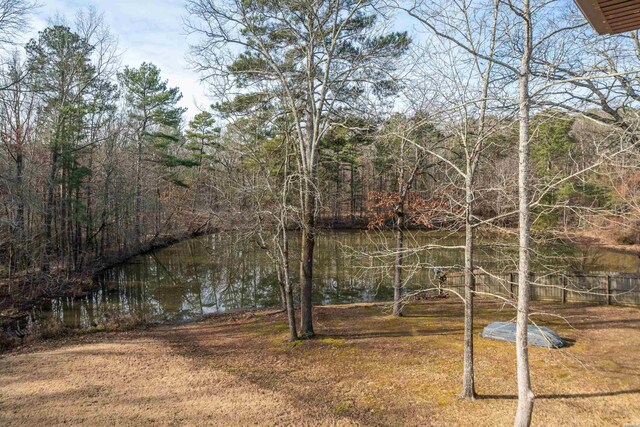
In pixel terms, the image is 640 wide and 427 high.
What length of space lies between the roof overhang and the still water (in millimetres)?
5105

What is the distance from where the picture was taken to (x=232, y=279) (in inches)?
747

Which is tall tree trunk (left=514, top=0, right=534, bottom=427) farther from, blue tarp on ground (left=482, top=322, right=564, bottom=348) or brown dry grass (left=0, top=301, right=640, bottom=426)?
blue tarp on ground (left=482, top=322, right=564, bottom=348)

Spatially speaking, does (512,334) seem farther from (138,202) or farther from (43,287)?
(138,202)

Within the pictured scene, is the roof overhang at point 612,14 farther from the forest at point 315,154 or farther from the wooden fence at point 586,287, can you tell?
the wooden fence at point 586,287

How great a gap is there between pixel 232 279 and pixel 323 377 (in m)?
12.4

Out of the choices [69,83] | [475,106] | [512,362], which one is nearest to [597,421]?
[512,362]

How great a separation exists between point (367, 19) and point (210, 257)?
1822cm

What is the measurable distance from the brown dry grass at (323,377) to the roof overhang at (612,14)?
4.78 m

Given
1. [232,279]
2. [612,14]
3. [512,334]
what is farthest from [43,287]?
[612,14]

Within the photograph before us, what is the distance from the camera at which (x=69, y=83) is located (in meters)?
17.6

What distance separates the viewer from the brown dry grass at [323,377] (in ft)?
19.5

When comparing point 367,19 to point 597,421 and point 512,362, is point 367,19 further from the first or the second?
point 597,421

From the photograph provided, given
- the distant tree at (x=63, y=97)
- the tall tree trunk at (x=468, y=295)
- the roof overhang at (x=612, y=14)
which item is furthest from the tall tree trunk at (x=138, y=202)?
the roof overhang at (x=612, y=14)

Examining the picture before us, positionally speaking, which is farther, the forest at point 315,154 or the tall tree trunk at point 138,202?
the tall tree trunk at point 138,202
